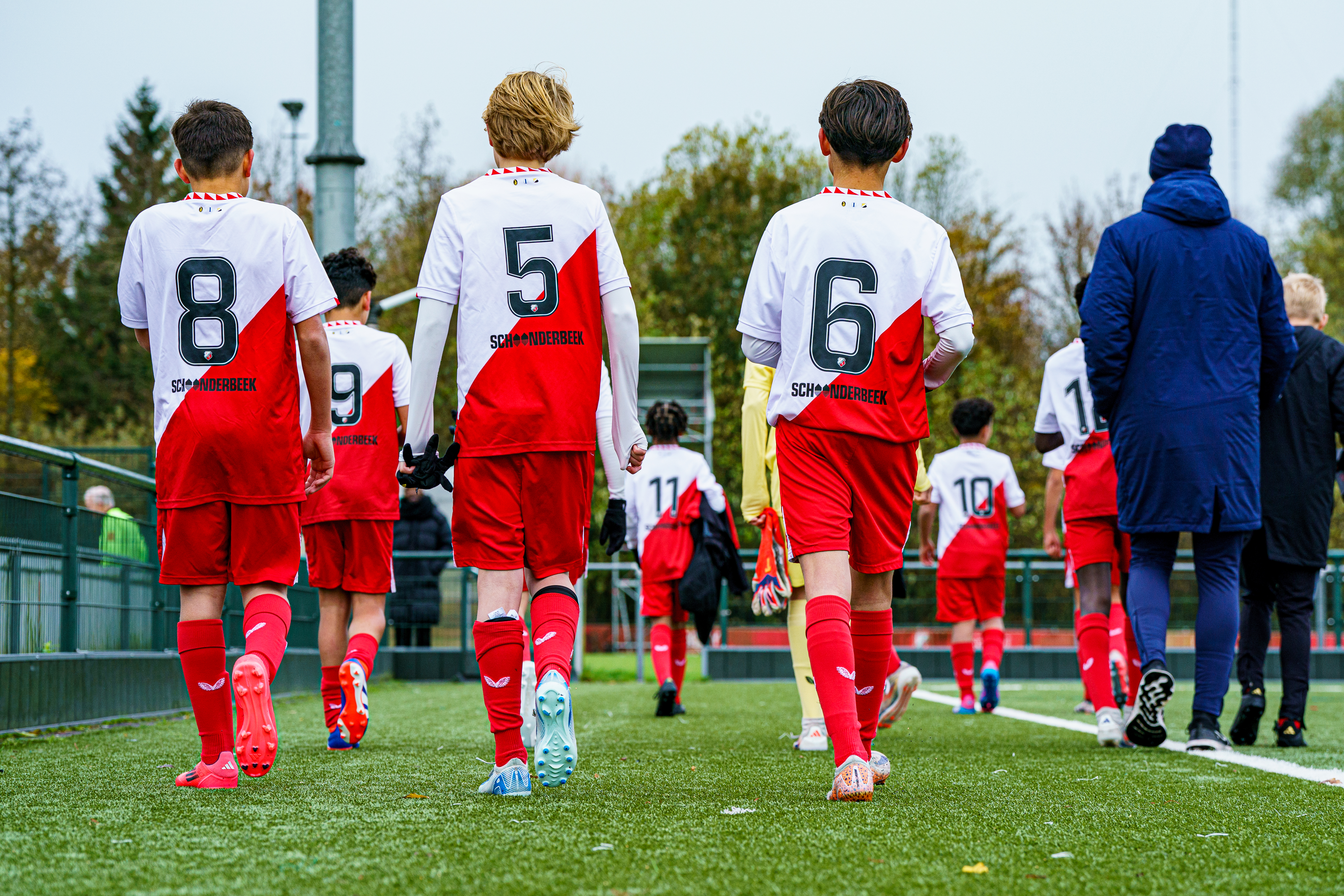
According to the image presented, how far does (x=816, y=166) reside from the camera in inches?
1371

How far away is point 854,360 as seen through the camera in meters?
4.34

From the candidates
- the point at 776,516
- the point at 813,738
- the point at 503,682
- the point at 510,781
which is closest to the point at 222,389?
the point at 503,682

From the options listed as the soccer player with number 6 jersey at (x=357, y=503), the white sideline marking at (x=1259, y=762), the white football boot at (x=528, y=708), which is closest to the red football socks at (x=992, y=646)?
the white sideline marking at (x=1259, y=762)

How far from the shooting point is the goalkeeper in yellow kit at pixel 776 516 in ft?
21.2

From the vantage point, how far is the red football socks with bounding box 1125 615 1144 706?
23.7ft

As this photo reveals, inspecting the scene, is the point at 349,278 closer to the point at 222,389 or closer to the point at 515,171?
the point at 222,389

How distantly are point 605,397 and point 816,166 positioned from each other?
102 feet

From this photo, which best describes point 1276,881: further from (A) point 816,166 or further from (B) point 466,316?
(A) point 816,166

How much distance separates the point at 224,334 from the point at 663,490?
17.3ft

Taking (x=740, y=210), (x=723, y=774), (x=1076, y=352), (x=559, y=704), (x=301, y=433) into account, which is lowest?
(x=723, y=774)

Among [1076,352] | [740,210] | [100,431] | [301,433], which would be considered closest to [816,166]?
[740,210]

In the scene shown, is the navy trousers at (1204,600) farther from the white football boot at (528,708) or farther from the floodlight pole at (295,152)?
the floodlight pole at (295,152)

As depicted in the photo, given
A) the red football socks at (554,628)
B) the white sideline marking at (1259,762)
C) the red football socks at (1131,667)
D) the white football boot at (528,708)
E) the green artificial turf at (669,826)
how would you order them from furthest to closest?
the red football socks at (1131,667)
the white football boot at (528,708)
the white sideline marking at (1259,762)
the red football socks at (554,628)
the green artificial turf at (669,826)

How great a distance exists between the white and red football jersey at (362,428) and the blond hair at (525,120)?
228 centimetres
